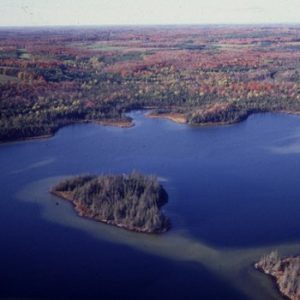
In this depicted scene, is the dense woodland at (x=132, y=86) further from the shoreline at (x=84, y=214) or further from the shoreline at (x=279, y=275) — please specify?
the shoreline at (x=279, y=275)

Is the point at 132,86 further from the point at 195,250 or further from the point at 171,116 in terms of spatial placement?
the point at 195,250

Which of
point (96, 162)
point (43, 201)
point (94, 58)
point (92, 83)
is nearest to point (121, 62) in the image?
point (94, 58)

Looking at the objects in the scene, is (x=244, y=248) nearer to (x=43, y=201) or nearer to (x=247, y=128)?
(x=43, y=201)

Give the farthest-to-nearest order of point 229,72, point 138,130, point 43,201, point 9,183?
point 229,72
point 138,130
point 9,183
point 43,201

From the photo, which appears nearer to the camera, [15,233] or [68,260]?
[68,260]

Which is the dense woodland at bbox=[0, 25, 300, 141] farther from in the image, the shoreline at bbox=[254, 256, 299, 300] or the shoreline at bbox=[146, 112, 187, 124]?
the shoreline at bbox=[254, 256, 299, 300]

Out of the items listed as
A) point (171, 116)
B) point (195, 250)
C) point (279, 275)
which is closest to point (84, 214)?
point (195, 250)

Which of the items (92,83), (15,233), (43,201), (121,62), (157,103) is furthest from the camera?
(121,62)
